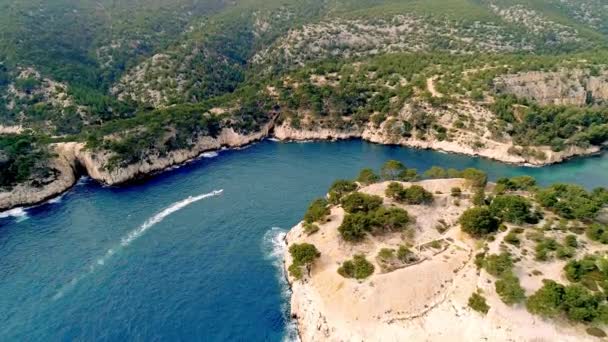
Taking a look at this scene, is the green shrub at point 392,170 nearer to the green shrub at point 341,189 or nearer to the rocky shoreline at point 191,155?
the green shrub at point 341,189

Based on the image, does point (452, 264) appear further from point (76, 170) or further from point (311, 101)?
point (76, 170)

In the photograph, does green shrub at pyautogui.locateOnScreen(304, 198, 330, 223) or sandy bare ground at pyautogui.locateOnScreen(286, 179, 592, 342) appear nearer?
sandy bare ground at pyautogui.locateOnScreen(286, 179, 592, 342)

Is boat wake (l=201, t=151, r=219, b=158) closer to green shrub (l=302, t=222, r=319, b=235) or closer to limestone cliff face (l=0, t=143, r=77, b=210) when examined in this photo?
limestone cliff face (l=0, t=143, r=77, b=210)

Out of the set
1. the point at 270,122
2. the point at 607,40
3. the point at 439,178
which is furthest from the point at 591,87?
the point at 270,122

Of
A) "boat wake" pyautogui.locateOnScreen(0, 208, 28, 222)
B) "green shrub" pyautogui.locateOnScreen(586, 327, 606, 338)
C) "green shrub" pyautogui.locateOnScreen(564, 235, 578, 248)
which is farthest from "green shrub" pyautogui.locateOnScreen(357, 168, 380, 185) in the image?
"boat wake" pyautogui.locateOnScreen(0, 208, 28, 222)

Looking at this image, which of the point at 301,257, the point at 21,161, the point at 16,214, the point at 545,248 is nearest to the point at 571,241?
the point at 545,248
